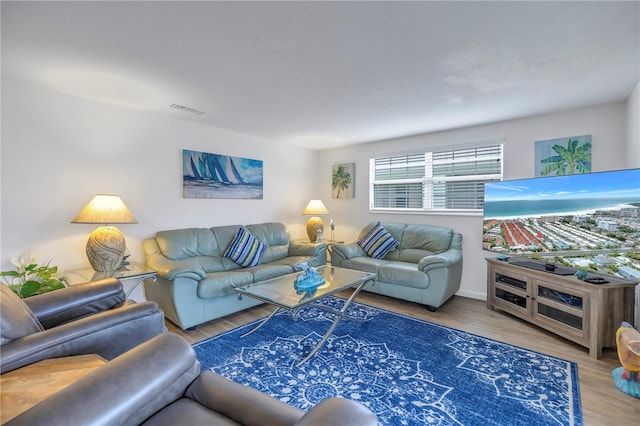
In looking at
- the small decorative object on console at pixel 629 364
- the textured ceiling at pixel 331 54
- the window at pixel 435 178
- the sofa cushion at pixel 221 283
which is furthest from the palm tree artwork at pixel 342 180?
the small decorative object on console at pixel 629 364

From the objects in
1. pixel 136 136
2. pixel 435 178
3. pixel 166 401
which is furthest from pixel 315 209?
pixel 166 401

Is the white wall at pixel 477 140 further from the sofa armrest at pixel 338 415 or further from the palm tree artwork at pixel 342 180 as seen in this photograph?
the sofa armrest at pixel 338 415

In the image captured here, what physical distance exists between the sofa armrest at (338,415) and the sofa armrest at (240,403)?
0.18 meters

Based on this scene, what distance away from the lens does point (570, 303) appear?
2545 millimetres

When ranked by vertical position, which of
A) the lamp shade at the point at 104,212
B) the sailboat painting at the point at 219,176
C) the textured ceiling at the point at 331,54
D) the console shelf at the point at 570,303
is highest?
the textured ceiling at the point at 331,54

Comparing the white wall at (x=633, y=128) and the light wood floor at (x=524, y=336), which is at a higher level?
the white wall at (x=633, y=128)

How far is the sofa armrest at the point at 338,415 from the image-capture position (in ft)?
2.48

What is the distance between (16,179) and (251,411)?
9.87 feet

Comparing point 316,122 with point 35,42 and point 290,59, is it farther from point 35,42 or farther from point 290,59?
point 35,42

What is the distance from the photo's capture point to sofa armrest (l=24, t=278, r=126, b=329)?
69.7 inches

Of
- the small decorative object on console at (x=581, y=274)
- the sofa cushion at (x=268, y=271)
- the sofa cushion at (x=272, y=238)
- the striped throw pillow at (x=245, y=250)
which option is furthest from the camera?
the sofa cushion at (x=272, y=238)

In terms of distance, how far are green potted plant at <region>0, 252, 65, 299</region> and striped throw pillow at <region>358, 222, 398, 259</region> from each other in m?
3.39

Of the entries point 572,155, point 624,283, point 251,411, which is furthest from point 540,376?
point 572,155

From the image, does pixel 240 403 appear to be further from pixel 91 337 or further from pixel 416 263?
pixel 416 263
